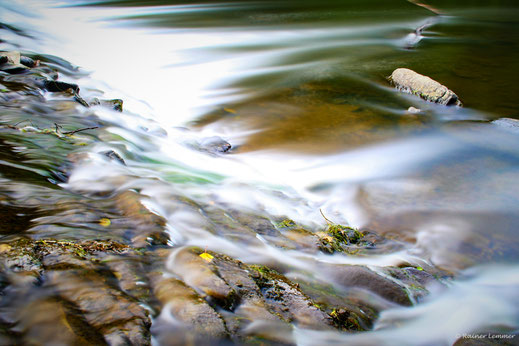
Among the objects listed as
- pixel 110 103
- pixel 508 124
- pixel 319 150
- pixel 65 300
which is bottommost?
pixel 319 150

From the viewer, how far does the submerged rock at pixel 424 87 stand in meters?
8.66

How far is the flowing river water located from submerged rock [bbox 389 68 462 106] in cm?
24

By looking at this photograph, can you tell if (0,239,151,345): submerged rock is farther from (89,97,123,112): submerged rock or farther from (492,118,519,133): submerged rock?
(492,118,519,133): submerged rock

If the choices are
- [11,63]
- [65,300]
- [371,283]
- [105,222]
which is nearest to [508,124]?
[371,283]

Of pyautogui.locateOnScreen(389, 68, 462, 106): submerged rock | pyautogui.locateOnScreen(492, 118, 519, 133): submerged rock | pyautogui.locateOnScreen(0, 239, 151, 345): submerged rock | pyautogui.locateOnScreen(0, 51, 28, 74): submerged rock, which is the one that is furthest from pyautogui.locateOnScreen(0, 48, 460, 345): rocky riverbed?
pyautogui.locateOnScreen(389, 68, 462, 106): submerged rock

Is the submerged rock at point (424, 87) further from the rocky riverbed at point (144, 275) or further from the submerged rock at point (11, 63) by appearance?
the submerged rock at point (11, 63)

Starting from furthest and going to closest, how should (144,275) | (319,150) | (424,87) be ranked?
(424,87), (319,150), (144,275)

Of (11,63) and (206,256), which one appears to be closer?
(206,256)

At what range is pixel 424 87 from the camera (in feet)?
30.0

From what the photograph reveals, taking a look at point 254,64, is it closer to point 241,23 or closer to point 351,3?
point 241,23

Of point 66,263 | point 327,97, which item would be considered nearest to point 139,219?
point 66,263

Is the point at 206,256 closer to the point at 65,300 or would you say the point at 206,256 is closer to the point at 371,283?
the point at 65,300

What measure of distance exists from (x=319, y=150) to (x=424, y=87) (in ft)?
12.8

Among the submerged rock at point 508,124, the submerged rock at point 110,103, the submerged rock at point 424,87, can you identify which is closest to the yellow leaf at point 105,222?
the submerged rock at point 110,103
